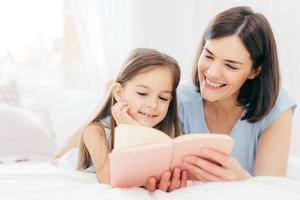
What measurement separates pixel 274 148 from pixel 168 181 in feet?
1.70

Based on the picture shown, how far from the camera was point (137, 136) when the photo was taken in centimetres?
113

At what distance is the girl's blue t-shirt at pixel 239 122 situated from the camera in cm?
164

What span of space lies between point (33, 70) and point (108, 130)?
123 centimetres

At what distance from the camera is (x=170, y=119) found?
1.61 m

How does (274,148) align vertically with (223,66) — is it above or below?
below

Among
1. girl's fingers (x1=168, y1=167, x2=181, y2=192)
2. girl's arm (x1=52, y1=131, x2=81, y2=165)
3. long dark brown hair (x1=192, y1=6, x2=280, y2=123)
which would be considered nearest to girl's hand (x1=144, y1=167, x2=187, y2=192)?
girl's fingers (x1=168, y1=167, x2=181, y2=192)

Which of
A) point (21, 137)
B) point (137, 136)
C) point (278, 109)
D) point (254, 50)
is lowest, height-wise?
point (21, 137)

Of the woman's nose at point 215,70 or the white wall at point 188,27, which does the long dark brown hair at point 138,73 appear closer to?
the woman's nose at point 215,70

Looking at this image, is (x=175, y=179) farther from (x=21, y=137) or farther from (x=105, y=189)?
(x=21, y=137)

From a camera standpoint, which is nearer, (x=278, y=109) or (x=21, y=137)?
(x=278, y=109)

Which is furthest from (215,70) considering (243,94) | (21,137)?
(21,137)

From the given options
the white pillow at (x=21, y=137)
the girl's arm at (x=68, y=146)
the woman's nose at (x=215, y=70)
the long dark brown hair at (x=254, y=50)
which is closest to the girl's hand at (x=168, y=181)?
the woman's nose at (x=215, y=70)

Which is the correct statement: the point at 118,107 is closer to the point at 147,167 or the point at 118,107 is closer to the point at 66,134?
the point at 147,167

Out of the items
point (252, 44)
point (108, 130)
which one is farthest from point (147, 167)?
point (252, 44)
